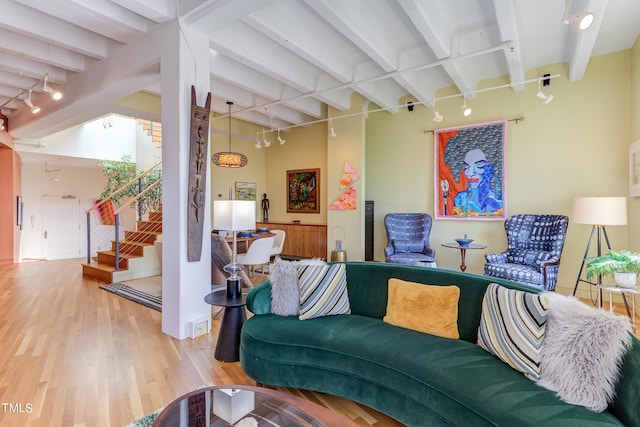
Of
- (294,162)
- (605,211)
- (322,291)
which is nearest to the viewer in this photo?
(322,291)

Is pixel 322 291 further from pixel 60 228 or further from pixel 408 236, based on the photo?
pixel 60 228

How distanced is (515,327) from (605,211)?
8.78ft

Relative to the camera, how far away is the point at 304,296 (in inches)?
95.4

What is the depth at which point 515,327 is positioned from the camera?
1678mm

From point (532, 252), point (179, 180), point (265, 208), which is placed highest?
point (179, 180)

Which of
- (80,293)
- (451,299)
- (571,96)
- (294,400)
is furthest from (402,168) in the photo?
(80,293)

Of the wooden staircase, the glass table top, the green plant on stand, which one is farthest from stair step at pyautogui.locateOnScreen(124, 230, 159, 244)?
the glass table top

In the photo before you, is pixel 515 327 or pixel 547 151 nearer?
pixel 515 327

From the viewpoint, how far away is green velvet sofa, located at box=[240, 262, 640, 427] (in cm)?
131

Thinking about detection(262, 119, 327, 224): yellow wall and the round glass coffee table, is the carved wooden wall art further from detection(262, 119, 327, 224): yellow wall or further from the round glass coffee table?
detection(262, 119, 327, 224): yellow wall

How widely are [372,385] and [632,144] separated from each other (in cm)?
447

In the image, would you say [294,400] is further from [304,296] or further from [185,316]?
[185,316]

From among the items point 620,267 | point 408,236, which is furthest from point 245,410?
point 408,236

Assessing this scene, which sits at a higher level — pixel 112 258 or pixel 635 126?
pixel 635 126
